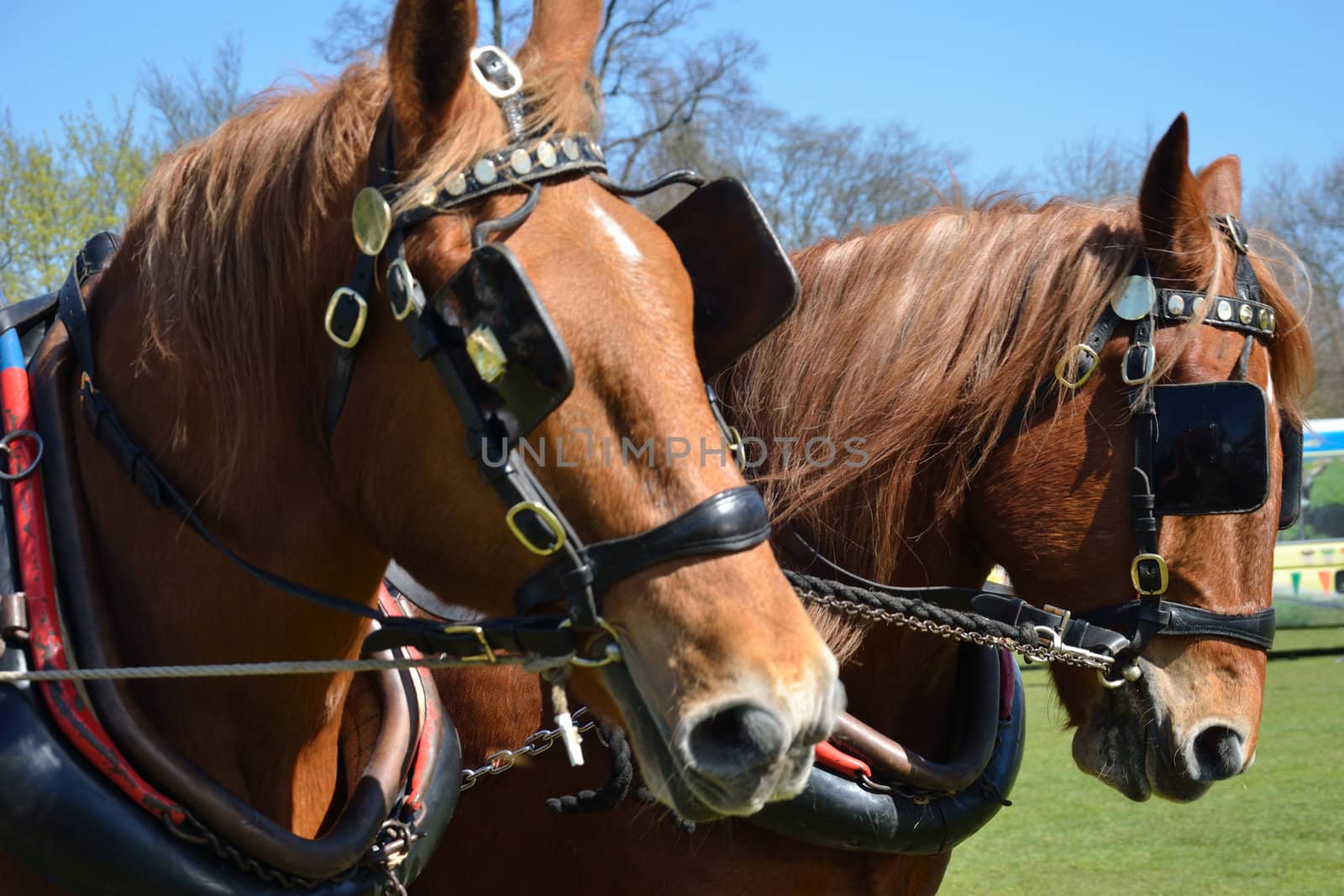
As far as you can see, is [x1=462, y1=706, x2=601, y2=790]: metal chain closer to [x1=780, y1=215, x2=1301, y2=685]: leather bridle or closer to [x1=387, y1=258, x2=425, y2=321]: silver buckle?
[x1=780, y1=215, x2=1301, y2=685]: leather bridle

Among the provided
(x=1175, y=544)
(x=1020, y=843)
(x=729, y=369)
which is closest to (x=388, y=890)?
(x=729, y=369)

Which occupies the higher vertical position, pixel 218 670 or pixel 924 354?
pixel 218 670

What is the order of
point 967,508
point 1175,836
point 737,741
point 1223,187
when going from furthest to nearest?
point 1175,836 < point 1223,187 < point 967,508 < point 737,741

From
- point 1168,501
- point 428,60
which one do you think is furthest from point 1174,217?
point 428,60

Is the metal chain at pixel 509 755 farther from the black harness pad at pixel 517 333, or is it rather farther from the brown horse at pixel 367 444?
the black harness pad at pixel 517 333

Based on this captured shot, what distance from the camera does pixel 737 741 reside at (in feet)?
4.89

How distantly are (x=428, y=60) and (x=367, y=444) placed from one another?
21.3 inches

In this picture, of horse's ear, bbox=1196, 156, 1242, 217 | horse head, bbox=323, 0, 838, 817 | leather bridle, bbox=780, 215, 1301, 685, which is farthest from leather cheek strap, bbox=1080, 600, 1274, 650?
horse head, bbox=323, 0, 838, 817

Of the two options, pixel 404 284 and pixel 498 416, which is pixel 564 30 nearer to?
pixel 404 284

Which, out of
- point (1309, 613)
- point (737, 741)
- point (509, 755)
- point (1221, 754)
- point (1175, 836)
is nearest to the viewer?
point (737, 741)

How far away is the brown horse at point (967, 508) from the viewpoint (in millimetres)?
2586

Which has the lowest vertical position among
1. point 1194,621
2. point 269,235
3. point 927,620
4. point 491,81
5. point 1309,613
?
point 1309,613

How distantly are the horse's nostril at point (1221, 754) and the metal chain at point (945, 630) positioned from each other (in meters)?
0.29

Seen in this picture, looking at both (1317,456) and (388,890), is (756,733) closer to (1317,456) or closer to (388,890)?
(388,890)
